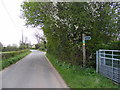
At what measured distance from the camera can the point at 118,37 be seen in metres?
9.22

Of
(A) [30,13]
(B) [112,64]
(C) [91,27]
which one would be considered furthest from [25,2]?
(B) [112,64]

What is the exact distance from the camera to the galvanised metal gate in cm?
582

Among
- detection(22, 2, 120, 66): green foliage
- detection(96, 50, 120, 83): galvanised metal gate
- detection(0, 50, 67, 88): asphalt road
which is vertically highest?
detection(22, 2, 120, 66): green foliage

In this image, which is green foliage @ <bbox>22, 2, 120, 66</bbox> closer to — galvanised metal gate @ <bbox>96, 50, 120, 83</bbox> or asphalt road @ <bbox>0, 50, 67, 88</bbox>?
galvanised metal gate @ <bbox>96, 50, 120, 83</bbox>

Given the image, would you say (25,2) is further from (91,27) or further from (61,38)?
(91,27)

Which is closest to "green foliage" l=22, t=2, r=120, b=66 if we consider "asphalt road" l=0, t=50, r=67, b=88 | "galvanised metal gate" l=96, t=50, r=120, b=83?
"galvanised metal gate" l=96, t=50, r=120, b=83

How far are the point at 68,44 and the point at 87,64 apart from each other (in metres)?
2.16

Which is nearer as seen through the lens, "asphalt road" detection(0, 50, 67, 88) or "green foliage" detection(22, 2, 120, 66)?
"asphalt road" detection(0, 50, 67, 88)

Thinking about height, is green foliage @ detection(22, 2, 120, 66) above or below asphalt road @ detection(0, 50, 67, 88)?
above

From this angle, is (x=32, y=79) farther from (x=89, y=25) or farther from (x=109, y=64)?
(x=89, y=25)

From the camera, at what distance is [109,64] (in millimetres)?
6562

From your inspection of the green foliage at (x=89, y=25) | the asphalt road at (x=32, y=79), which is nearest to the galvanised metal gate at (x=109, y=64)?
the green foliage at (x=89, y=25)

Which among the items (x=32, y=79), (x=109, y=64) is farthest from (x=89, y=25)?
(x=32, y=79)

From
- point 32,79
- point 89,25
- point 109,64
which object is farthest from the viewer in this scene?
point 89,25
